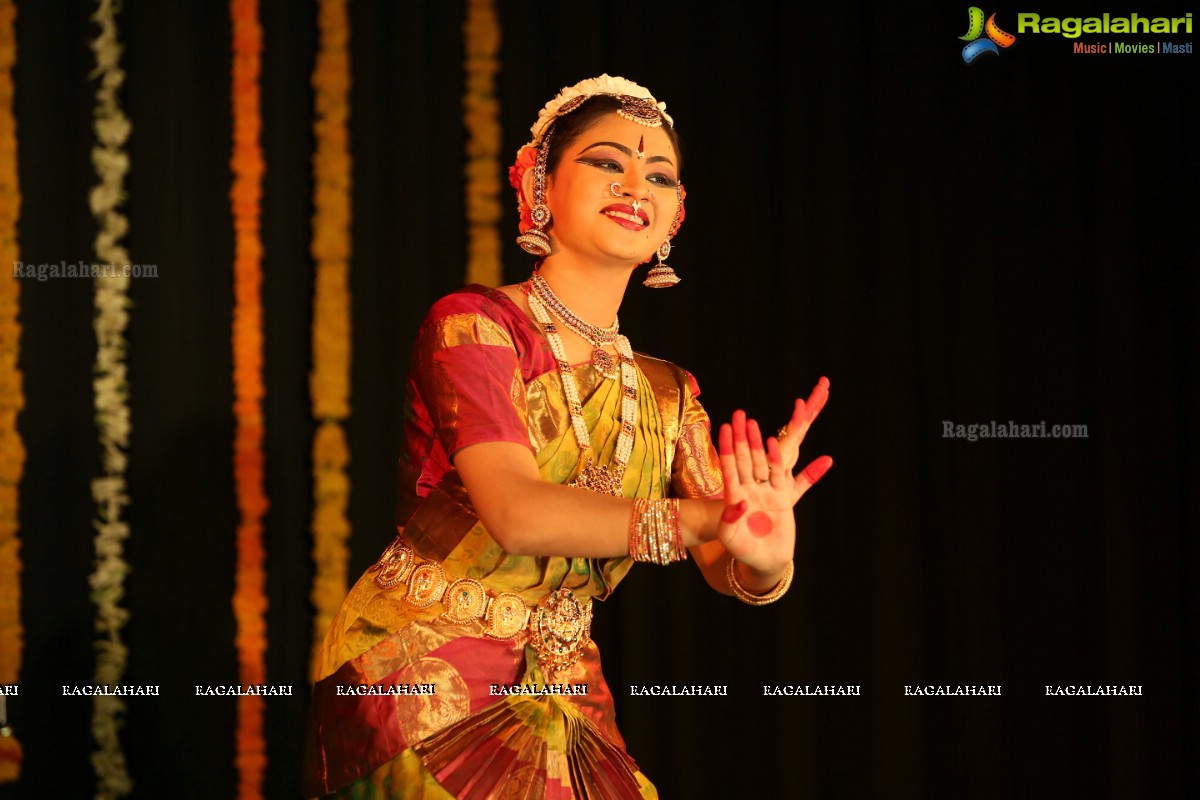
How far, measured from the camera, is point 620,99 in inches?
83.4

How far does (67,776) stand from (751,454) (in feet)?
6.49

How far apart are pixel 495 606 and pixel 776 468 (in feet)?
1.53

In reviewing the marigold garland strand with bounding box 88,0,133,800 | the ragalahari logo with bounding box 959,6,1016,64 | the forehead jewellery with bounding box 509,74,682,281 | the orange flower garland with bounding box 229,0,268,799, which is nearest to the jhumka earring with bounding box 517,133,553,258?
the forehead jewellery with bounding box 509,74,682,281

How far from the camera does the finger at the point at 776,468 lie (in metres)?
1.71

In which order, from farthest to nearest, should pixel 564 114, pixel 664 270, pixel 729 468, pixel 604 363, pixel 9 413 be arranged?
pixel 9 413
pixel 664 270
pixel 564 114
pixel 604 363
pixel 729 468

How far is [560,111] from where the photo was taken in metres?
2.15

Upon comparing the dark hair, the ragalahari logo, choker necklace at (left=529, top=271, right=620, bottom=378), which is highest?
the ragalahari logo

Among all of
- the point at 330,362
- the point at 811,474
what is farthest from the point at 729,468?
the point at 330,362

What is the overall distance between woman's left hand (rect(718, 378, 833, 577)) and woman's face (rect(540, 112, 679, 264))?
46 cm

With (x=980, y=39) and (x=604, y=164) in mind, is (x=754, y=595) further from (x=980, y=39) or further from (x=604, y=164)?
(x=980, y=39)

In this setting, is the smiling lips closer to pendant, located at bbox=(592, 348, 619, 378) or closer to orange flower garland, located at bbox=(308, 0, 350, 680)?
pendant, located at bbox=(592, 348, 619, 378)

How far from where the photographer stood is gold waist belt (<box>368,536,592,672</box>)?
1.90 meters

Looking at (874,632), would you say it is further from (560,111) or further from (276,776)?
(560,111)

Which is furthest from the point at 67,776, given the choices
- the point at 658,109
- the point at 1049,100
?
the point at 1049,100
